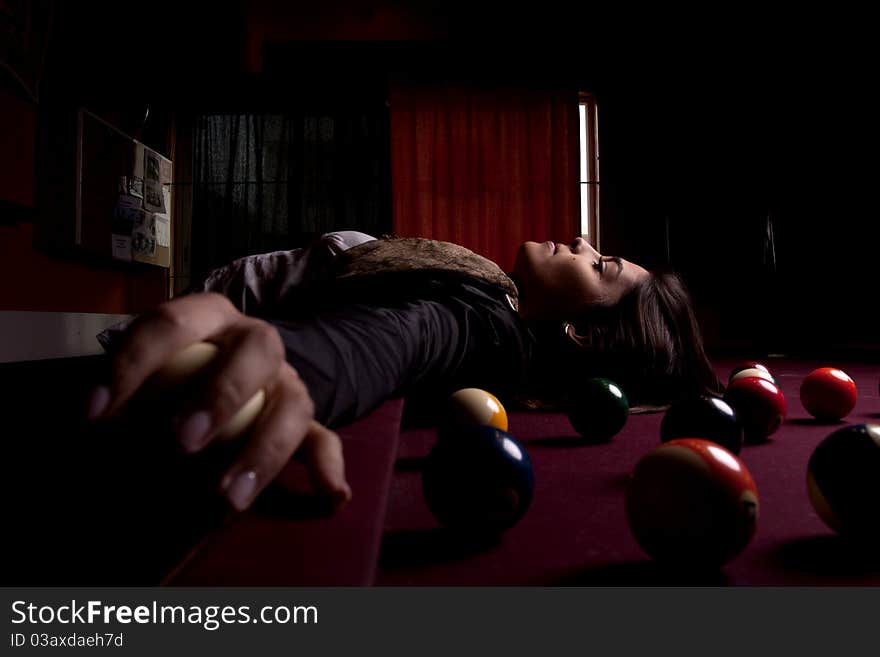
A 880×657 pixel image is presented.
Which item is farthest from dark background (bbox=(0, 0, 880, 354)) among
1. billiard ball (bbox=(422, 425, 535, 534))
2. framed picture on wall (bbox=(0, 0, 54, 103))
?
billiard ball (bbox=(422, 425, 535, 534))

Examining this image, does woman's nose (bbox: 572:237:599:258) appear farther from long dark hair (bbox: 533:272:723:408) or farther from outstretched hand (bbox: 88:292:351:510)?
outstretched hand (bbox: 88:292:351:510)

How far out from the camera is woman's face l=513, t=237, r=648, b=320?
2107 millimetres

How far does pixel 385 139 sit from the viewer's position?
248 inches

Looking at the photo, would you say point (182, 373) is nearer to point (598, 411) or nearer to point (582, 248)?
point (598, 411)

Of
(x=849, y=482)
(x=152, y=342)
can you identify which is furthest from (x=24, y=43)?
(x=849, y=482)

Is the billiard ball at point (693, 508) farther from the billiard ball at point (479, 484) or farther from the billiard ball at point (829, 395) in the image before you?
the billiard ball at point (829, 395)

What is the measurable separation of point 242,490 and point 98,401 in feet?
0.43

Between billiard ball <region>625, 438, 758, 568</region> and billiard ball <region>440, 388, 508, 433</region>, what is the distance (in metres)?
0.68

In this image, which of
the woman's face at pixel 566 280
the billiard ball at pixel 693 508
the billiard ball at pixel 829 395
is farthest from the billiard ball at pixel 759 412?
the billiard ball at pixel 693 508

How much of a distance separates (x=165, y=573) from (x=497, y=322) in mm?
1229

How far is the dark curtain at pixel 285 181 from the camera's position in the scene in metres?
6.18

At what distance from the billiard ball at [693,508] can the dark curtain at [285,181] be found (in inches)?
223
